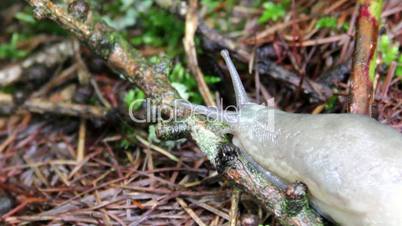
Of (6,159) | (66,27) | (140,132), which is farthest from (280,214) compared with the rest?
(6,159)

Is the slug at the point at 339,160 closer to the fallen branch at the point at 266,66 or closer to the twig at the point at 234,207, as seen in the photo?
the twig at the point at 234,207

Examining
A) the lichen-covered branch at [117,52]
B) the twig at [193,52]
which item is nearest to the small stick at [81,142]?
the lichen-covered branch at [117,52]

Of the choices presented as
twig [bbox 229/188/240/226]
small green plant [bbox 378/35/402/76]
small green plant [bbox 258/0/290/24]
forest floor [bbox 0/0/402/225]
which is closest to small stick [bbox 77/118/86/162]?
forest floor [bbox 0/0/402/225]

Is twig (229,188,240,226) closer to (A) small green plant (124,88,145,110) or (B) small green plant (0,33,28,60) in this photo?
(A) small green plant (124,88,145,110)

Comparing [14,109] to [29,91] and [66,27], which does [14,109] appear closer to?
[29,91]

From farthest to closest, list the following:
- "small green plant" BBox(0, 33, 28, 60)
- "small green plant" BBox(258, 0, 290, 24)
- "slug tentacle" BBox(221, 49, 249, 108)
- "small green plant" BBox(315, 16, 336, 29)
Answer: "small green plant" BBox(0, 33, 28, 60) → "small green plant" BBox(258, 0, 290, 24) → "small green plant" BBox(315, 16, 336, 29) → "slug tentacle" BBox(221, 49, 249, 108)

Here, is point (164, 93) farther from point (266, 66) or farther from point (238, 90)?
point (266, 66)
